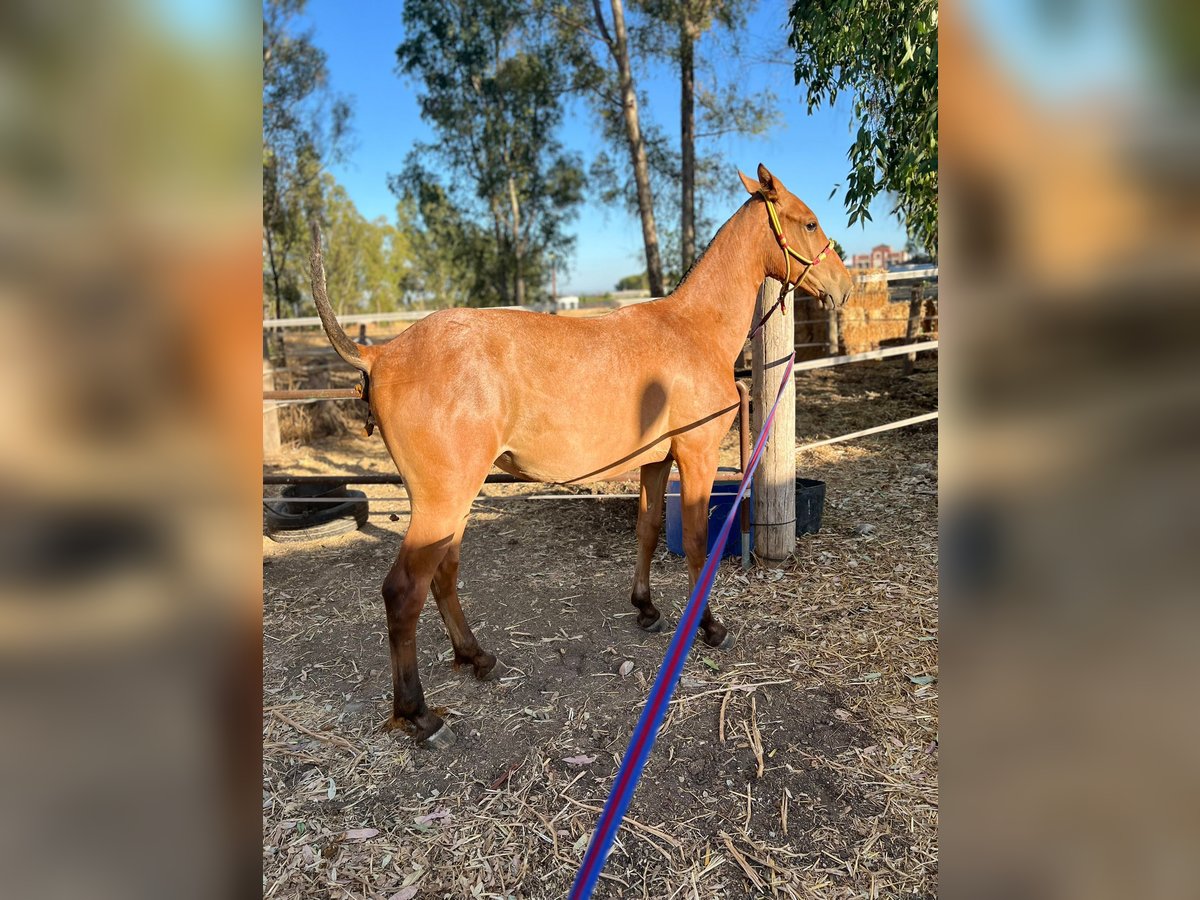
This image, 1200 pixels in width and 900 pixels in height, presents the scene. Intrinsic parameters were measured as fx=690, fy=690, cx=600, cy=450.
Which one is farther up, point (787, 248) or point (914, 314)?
point (914, 314)

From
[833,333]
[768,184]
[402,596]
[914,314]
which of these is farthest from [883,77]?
[914,314]

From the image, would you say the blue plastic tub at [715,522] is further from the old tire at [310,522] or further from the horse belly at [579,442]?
the old tire at [310,522]

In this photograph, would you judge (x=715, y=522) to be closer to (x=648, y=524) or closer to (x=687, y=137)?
(x=648, y=524)

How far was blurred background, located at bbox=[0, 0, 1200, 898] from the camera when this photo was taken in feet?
1.20

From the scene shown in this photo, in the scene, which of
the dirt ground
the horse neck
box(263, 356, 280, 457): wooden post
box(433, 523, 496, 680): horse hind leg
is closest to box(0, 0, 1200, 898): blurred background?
the dirt ground

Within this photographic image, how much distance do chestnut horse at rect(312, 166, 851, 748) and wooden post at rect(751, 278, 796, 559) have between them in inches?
21.0

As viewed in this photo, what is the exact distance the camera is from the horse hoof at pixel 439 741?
2.59 meters

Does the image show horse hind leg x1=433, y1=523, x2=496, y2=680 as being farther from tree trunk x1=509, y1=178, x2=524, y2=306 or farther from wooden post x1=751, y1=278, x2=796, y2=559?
tree trunk x1=509, y1=178, x2=524, y2=306

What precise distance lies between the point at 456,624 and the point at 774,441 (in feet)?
6.96

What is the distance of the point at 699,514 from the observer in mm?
3359
